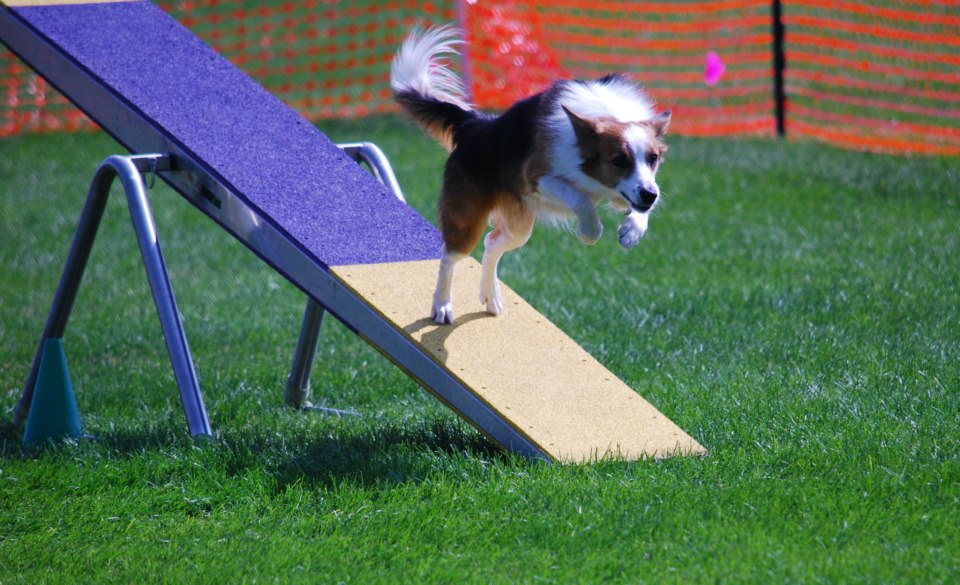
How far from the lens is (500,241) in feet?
15.8

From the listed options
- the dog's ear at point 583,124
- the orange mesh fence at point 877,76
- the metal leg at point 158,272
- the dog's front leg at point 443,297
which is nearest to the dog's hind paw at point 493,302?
the dog's front leg at point 443,297

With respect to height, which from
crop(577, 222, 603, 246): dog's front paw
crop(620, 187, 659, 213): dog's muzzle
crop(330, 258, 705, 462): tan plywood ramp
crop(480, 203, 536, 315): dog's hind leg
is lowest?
crop(330, 258, 705, 462): tan plywood ramp

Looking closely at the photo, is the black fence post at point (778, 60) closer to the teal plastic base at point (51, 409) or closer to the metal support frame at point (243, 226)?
the metal support frame at point (243, 226)

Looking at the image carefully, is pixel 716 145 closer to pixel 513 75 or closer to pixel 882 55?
pixel 513 75

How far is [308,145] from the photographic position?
18.5ft

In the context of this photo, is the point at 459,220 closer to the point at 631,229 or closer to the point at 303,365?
the point at 631,229

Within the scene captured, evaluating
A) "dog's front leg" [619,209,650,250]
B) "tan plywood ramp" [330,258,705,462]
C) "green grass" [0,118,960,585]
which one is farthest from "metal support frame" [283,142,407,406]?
"dog's front leg" [619,209,650,250]

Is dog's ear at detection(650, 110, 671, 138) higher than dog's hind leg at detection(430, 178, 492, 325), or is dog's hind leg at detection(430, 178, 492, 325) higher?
dog's ear at detection(650, 110, 671, 138)

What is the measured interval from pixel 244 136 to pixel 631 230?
225cm

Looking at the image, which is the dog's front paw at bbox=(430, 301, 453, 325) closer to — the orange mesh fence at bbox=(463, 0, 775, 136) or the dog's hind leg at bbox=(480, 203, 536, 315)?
the dog's hind leg at bbox=(480, 203, 536, 315)

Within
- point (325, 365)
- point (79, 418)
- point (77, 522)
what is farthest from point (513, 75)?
point (77, 522)

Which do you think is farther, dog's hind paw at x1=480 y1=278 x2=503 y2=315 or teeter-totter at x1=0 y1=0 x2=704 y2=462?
dog's hind paw at x1=480 y1=278 x2=503 y2=315

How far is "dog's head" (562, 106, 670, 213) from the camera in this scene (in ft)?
13.3

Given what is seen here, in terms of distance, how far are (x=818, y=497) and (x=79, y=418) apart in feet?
11.5
